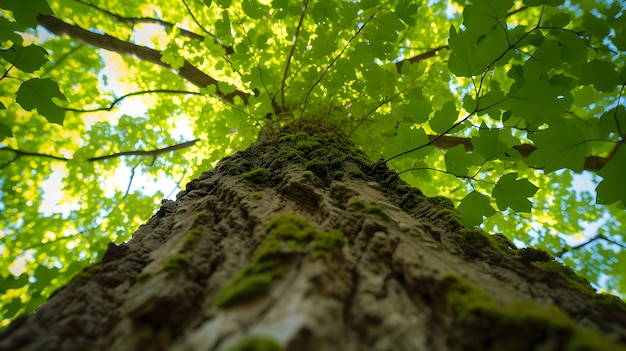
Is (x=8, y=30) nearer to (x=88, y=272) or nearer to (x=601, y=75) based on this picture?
(x=88, y=272)

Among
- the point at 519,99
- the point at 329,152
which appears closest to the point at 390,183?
the point at 329,152

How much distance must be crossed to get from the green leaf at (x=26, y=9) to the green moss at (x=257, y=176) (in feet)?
3.60

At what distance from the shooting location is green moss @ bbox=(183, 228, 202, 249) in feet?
3.32

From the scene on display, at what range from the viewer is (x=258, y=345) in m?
0.54

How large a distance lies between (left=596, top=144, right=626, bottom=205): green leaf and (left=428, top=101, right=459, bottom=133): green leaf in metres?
0.60

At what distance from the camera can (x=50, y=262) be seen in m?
3.57

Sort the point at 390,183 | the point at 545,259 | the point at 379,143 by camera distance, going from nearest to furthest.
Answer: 1. the point at 545,259
2. the point at 390,183
3. the point at 379,143

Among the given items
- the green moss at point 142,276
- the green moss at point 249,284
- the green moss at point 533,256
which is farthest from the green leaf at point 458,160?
the green moss at point 142,276

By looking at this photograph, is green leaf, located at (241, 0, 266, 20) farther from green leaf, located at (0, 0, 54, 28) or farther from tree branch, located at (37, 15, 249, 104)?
tree branch, located at (37, 15, 249, 104)

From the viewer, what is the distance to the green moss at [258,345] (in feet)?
1.77

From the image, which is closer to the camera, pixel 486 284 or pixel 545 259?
pixel 486 284

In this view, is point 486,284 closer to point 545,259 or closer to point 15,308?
point 545,259

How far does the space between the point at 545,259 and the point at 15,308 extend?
8.17ft

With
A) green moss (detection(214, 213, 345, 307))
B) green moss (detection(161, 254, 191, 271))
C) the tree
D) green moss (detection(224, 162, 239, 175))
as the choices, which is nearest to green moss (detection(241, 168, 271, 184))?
the tree
